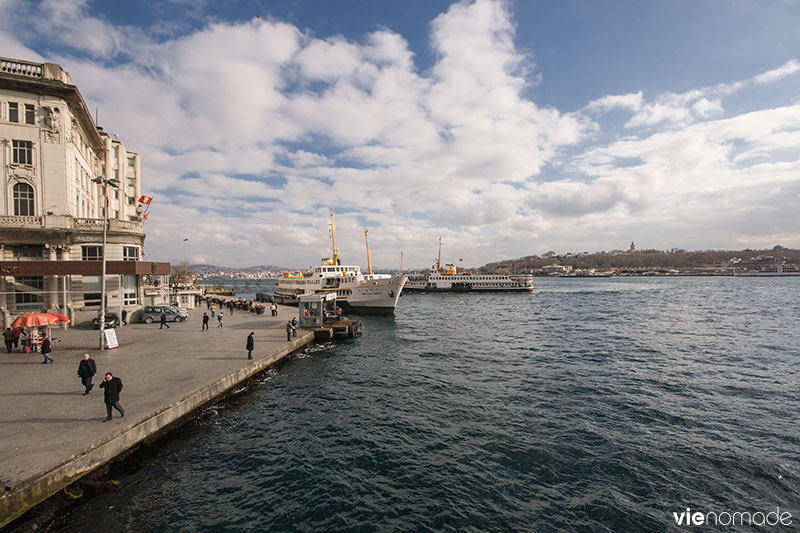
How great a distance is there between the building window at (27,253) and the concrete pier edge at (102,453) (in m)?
20.3

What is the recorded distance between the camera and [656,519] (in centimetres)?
862

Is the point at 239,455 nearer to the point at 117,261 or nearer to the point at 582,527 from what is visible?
the point at 582,527

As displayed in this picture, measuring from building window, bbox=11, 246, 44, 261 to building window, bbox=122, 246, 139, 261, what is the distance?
460 centimetres

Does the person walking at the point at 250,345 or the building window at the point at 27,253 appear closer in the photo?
the person walking at the point at 250,345

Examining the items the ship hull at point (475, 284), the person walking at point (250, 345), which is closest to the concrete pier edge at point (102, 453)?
the person walking at point (250, 345)

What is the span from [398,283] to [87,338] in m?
32.4

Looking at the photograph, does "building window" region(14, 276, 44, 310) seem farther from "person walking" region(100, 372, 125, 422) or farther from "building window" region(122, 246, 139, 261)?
"person walking" region(100, 372, 125, 422)

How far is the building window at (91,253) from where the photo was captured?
26.2m

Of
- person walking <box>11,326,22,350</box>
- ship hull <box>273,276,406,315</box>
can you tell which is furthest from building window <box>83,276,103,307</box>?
ship hull <box>273,276,406,315</box>

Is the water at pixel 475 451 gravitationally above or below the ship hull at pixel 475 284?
below

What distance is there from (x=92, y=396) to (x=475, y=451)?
45.0 ft

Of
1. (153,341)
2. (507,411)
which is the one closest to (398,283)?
(153,341)

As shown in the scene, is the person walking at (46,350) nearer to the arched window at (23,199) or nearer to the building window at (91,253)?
the building window at (91,253)

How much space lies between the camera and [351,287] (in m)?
51.0
